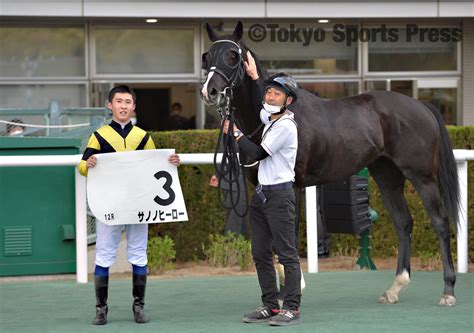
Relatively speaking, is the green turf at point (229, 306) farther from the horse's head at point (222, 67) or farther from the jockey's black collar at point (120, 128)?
the horse's head at point (222, 67)

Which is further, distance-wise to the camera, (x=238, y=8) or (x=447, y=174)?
(x=238, y=8)

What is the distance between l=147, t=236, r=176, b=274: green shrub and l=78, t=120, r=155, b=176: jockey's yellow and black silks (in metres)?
2.62

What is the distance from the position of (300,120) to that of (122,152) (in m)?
1.26

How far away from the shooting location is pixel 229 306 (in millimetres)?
6934

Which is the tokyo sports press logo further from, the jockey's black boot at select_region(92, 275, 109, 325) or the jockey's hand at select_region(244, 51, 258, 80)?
the jockey's black boot at select_region(92, 275, 109, 325)

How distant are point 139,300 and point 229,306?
2.82 ft

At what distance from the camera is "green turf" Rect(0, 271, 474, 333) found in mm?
6152

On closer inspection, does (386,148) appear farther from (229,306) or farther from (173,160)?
(173,160)

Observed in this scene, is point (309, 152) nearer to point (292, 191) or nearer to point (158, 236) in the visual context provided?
point (292, 191)

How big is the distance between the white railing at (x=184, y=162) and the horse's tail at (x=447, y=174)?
19 cm

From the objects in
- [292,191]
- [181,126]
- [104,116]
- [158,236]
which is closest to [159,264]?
[158,236]

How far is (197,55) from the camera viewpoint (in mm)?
15898

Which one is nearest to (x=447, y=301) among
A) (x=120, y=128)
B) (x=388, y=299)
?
(x=388, y=299)

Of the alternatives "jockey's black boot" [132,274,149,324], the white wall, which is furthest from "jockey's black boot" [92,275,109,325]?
the white wall
